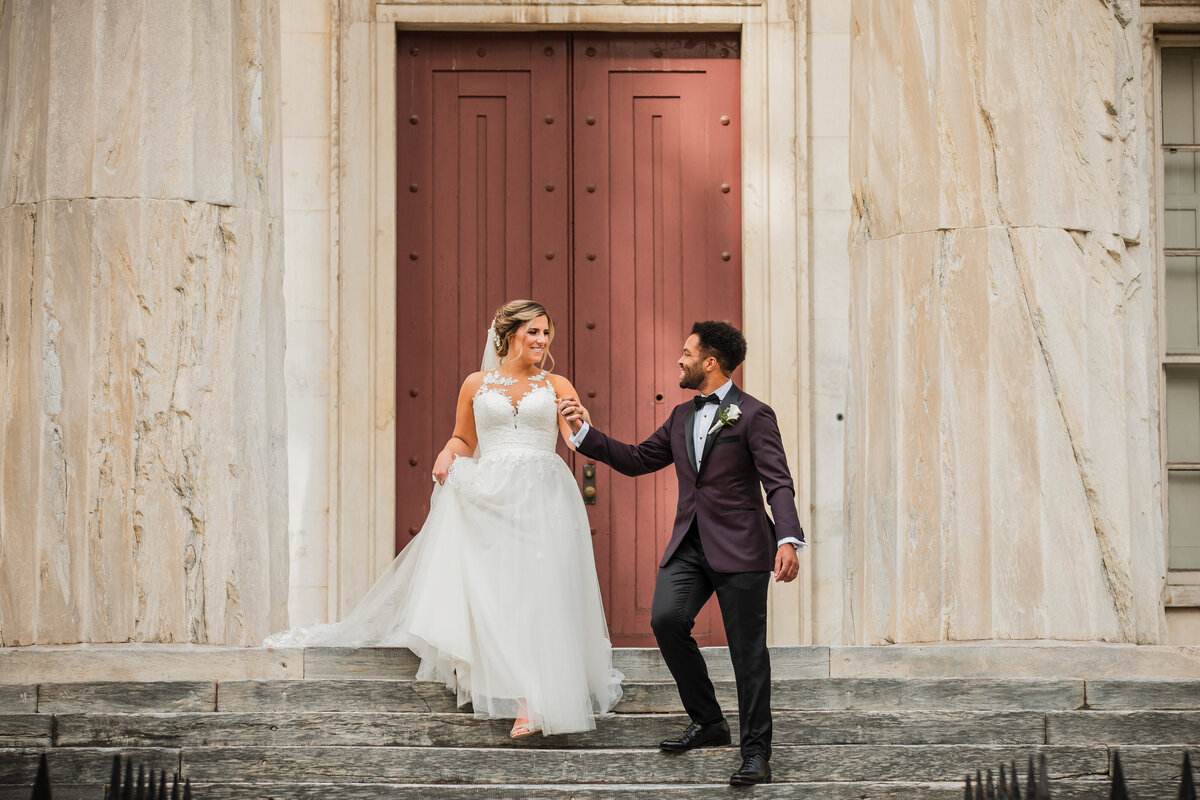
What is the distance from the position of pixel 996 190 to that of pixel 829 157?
2.41 meters

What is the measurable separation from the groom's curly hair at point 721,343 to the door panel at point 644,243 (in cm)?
315

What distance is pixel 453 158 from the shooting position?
9.35m

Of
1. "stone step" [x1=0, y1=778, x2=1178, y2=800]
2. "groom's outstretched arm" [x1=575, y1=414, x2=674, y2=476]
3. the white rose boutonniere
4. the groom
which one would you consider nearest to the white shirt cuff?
"groom's outstretched arm" [x1=575, y1=414, x2=674, y2=476]

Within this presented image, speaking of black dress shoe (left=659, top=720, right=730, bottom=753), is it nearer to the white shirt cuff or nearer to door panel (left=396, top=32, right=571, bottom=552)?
the white shirt cuff

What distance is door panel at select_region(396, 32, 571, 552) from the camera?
9.24 meters

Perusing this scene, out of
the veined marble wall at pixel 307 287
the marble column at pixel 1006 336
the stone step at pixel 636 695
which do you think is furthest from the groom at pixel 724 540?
the veined marble wall at pixel 307 287

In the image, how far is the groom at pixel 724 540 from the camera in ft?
18.1

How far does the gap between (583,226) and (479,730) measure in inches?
175

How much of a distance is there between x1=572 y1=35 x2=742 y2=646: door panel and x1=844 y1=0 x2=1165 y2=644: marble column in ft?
7.34

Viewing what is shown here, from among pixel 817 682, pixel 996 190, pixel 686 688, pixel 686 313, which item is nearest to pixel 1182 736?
pixel 817 682

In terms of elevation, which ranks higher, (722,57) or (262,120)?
(722,57)

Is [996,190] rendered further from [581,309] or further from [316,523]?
[316,523]

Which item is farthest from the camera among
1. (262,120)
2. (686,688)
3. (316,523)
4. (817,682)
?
(316,523)

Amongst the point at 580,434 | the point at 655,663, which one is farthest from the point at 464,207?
the point at 655,663
